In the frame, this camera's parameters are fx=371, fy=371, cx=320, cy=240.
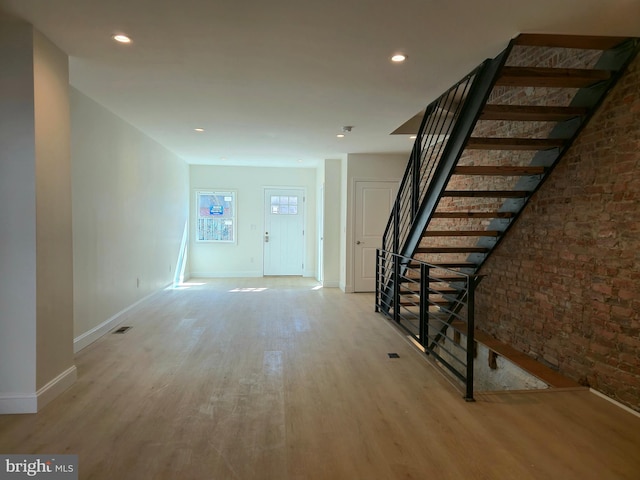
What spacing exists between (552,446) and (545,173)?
2123mm

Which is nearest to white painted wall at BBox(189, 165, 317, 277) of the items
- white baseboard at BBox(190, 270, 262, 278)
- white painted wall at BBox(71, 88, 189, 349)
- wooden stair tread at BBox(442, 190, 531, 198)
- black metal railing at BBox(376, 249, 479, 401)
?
white baseboard at BBox(190, 270, 262, 278)

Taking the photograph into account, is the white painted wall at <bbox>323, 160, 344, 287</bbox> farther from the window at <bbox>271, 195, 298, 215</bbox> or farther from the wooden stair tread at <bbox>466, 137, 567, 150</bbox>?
the wooden stair tread at <bbox>466, 137, 567, 150</bbox>

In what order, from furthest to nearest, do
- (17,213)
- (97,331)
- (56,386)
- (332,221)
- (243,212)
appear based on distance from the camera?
(243,212), (332,221), (97,331), (56,386), (17,213)

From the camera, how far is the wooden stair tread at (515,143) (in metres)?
2.88

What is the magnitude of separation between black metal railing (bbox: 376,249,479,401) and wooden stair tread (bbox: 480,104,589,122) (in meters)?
1.21

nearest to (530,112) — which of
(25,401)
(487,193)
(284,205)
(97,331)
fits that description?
(487,193)

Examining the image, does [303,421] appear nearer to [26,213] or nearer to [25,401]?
[25,401]

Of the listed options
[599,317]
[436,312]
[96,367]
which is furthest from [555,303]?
[96,367]

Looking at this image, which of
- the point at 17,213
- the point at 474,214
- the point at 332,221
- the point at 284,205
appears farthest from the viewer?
the point at 284,205

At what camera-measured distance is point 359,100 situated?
140 inches

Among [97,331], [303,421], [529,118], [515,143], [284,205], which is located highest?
[529,118]

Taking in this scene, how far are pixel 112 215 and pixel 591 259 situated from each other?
4.64 meters

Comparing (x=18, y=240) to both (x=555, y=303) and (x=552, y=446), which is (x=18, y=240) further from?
(x=555, y=303)

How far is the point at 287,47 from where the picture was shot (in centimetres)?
251
